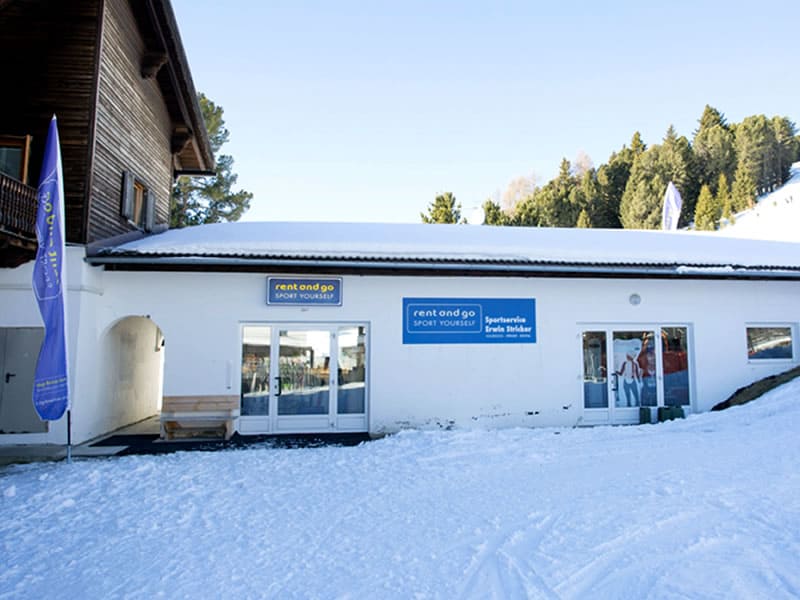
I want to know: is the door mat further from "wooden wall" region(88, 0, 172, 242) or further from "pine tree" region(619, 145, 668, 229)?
"pine tree" region(619, 145, 668, 229)

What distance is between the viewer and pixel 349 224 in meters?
13.5

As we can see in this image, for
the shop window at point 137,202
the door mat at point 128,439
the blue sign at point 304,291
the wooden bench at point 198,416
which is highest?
the shop window at point 137,202

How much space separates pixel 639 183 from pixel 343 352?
53336mm

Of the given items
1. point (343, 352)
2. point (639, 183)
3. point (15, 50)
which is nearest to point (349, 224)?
point (343, 352)

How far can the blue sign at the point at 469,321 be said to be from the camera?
32.8 feet

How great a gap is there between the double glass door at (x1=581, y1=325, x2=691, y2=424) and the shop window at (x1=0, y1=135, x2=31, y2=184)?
10796mm

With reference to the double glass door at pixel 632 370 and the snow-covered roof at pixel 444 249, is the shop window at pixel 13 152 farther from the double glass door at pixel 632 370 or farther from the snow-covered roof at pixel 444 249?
the double glass door at pixel 632 370

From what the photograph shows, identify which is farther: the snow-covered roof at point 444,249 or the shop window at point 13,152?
the snow-covered roof at point 444,249

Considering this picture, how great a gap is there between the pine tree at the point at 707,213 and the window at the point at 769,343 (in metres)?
45.4

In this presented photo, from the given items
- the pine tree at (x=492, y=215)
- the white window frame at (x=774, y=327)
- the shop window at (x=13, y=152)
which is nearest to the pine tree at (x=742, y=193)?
the pine tree at (x=492, y=215)

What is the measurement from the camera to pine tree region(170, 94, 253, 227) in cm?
2491

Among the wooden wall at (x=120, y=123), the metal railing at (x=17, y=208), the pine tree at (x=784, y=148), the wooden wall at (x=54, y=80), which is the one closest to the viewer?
the metal railing at (x=17, y=208)

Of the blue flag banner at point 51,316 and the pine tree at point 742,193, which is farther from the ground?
the pine tree at point 742,193

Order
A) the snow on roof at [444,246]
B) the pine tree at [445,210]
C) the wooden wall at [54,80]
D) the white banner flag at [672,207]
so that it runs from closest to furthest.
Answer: the wooden wall at [54,80] → the snow on roof at [444,246] → the white banner flag at [672,207] → the pine tree at [445,210]
